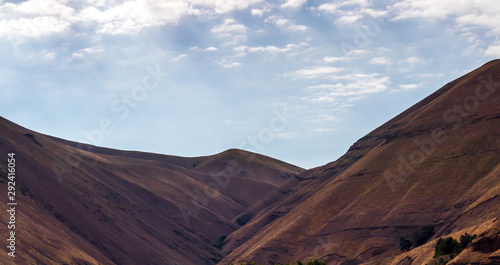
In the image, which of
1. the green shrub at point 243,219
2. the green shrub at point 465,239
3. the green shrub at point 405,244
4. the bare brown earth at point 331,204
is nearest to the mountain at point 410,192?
the bare brown earth at point 331,204

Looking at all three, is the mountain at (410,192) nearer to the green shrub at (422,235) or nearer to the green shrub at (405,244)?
the green shrub at (422,235)

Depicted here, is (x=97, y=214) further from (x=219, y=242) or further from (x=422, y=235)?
(x=422, y=235)

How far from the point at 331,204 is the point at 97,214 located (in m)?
38.4

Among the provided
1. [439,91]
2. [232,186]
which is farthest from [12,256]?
[232,186]

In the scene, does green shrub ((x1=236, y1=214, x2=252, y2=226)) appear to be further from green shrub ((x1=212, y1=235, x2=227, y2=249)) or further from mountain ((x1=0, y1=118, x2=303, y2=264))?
green shrub ((x1=212, y1=235, x2=227, y2=249))

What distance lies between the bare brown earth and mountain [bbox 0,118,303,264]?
0.26 meters

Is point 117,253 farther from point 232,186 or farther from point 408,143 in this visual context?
point 232,186

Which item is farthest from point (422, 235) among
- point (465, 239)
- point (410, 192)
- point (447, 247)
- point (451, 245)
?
point (465, 239)

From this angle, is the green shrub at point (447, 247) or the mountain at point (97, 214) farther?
the mountain at point (97, 214)

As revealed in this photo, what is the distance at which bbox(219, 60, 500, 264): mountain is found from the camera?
67.4 metres

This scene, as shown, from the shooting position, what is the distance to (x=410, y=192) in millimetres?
74938

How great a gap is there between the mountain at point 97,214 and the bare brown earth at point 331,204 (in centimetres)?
26

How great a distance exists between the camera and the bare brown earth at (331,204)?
213ft

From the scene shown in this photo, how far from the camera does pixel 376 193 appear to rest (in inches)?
3196
